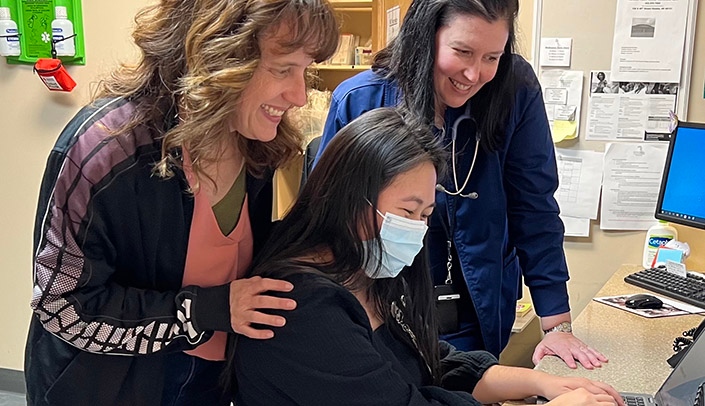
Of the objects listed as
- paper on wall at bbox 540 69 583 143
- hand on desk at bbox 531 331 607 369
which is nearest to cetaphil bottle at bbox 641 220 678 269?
paper on wall at bbox 540 69 583 143

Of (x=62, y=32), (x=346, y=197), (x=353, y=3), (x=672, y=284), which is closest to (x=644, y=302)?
(x=672, y=284)

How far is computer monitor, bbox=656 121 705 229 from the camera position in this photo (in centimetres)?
206

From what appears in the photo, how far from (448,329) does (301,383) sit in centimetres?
57

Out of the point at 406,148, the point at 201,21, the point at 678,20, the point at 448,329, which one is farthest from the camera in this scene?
the point at 678,20

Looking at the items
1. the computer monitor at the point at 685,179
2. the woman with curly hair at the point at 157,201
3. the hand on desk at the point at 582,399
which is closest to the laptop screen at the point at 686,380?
the hand on desk at the point at 582,399

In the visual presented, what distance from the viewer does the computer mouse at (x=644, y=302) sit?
Result: 1827mm

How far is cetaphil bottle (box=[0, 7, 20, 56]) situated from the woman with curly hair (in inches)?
72.7

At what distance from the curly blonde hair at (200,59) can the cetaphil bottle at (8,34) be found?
6.05 ft

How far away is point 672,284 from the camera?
198 centimetres

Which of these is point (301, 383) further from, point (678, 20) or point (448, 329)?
point (678, 20)

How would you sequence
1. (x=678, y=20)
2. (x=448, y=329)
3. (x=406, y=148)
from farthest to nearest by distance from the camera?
(x=678, y=20)
(x=448, y=329)
(x=406, y=148)

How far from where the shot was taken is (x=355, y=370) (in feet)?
3.59

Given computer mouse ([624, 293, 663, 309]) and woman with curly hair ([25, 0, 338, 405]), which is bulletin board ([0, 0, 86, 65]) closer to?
woman with curly hair ([25, 0, 338, 405])

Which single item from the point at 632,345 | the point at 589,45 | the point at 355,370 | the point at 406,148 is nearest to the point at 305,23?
the point at 406,148
